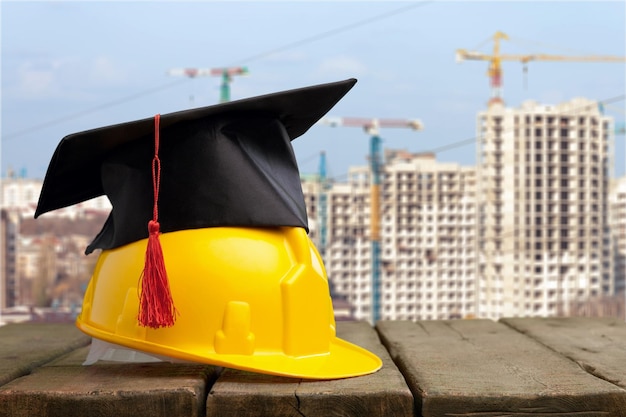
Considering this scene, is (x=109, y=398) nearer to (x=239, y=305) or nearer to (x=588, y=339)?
(x=239, y=305)

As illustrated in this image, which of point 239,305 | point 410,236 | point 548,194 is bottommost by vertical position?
point 410,236

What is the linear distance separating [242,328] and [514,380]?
0.42 metres

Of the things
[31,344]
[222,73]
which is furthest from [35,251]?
[31,344]

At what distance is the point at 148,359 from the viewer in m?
1.45

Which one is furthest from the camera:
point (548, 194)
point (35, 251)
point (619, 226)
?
point (548, 194)

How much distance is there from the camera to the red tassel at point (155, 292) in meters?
1.26

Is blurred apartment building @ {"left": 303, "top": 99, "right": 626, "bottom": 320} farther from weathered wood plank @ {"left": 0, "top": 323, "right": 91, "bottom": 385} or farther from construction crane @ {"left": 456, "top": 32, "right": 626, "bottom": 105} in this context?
weathered wood plank @ {"left": 0, "top": 323, "right": 91, "bottom": 385}

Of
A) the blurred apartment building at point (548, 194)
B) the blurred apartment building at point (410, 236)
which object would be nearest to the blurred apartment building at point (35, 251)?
the blurred apartment building at point (410, 236)

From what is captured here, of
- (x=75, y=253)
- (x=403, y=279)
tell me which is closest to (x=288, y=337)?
(x=75, y=253)

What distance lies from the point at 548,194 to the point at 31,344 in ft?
117

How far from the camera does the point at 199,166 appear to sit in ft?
4.46

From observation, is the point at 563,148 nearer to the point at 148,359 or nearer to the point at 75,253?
the point at 75,253

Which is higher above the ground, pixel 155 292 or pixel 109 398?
pixel 155 292

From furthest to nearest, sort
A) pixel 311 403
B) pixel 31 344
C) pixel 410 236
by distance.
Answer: pixel 410 236 < pixel 31 344 < pixel 311 403
